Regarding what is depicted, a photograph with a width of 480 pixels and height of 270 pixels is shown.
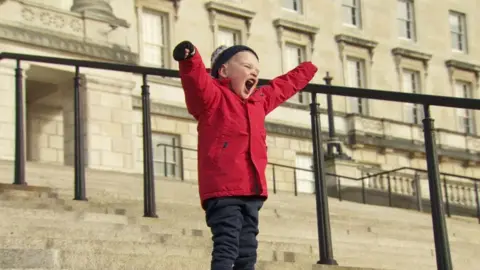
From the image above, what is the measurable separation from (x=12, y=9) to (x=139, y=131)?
6138mm

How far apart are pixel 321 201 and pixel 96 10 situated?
60.4 feet

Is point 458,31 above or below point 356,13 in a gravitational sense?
above

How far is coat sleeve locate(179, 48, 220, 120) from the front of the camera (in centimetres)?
628

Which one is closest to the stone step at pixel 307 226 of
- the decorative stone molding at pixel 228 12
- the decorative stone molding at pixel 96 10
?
the decorative stone molding at pixel 96 10

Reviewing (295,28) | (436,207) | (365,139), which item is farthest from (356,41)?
(436,207)

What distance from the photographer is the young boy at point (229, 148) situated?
6.33 metres

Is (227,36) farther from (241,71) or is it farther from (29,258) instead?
(241,71)

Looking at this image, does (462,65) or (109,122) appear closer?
(109,122)

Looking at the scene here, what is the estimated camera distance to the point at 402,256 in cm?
1127

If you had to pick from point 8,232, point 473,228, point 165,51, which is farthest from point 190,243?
point 165,51

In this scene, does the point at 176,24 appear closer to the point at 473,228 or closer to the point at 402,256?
the point at 473,228

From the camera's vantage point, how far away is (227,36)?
1391 inches

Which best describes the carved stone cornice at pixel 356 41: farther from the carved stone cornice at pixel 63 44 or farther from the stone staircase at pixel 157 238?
the stone staircase at pixel 157 238

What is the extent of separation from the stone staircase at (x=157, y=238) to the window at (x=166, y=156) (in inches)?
595
